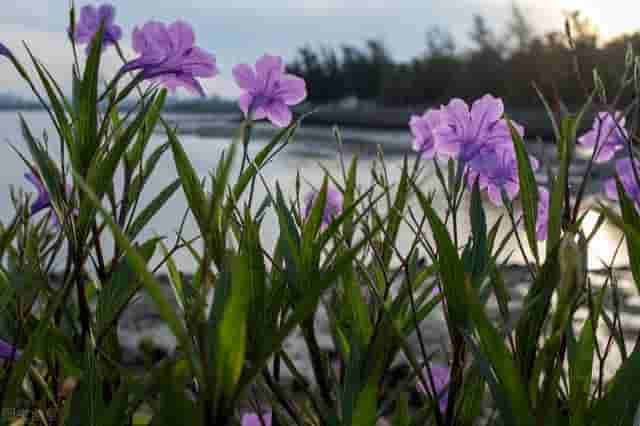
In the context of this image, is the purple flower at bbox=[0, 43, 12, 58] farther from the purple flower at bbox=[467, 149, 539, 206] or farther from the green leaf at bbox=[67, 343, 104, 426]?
the purple flower at bbox=[467, 149, 539, 206]

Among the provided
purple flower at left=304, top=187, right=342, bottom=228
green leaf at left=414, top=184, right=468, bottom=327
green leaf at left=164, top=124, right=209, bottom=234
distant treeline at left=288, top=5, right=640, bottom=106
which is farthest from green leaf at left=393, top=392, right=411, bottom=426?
distant treeline at left=288, top=5, right=640, bottom=106

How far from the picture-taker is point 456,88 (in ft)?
71.7

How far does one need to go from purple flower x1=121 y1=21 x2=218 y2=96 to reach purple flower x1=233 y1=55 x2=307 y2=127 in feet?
0.19

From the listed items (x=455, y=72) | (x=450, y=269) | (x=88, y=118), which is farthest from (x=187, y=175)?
(x=455, y=72)

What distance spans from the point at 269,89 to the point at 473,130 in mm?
202

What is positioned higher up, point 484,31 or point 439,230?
point 484,31

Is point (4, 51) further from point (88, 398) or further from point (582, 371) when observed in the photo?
point (582, 371)

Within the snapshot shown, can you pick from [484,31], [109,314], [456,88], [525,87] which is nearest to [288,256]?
[109,314]

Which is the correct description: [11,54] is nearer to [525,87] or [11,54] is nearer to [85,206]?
[85,206]

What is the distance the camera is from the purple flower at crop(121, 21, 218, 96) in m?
0.55

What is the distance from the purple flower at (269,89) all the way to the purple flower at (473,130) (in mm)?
141

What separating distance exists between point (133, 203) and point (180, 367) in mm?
247

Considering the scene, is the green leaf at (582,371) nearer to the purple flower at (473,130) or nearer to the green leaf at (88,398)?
the purple flower at (473,130)

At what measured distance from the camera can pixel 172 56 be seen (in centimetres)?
57
